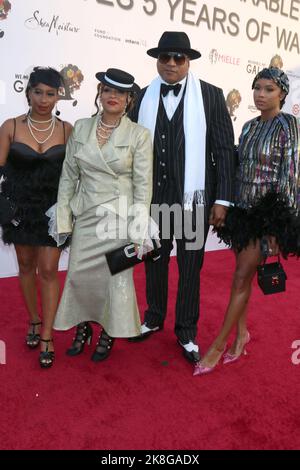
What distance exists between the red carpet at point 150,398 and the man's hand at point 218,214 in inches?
35.3

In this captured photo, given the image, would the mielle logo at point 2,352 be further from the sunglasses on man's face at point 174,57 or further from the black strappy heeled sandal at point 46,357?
the sunglasses on man's face at point 174,57

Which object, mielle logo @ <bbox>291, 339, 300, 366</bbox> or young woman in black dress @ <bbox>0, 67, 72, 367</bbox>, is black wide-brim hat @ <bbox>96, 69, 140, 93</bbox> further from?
mielle logo @ <bbox>291, 339, 300, 366</bbox>

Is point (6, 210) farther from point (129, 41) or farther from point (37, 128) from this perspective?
point (129, 41)

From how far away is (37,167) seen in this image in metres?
2.46

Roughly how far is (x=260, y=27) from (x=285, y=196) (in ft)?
13.6

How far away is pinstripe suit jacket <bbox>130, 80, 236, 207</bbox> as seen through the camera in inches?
97.7

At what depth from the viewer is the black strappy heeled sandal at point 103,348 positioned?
8.89 feet

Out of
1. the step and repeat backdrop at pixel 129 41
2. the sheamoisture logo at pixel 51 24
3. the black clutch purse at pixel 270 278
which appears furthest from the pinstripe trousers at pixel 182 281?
the sheamoisture logo at pixel 51 24

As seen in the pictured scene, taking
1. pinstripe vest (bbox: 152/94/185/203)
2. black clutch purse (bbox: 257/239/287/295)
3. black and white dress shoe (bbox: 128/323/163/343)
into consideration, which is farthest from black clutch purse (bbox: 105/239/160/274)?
black and white dress shoe (bbox: 128/323/163/343)

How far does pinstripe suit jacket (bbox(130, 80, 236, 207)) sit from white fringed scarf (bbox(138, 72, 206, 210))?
0.04 meters

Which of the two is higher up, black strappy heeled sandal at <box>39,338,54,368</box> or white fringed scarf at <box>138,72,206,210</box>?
white fringed scarf at <box>138,72,206,210</box>

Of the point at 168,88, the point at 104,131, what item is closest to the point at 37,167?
the point at 104,131

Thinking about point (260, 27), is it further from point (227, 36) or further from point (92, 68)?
point (92, 68)

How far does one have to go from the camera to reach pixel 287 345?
3021mm
